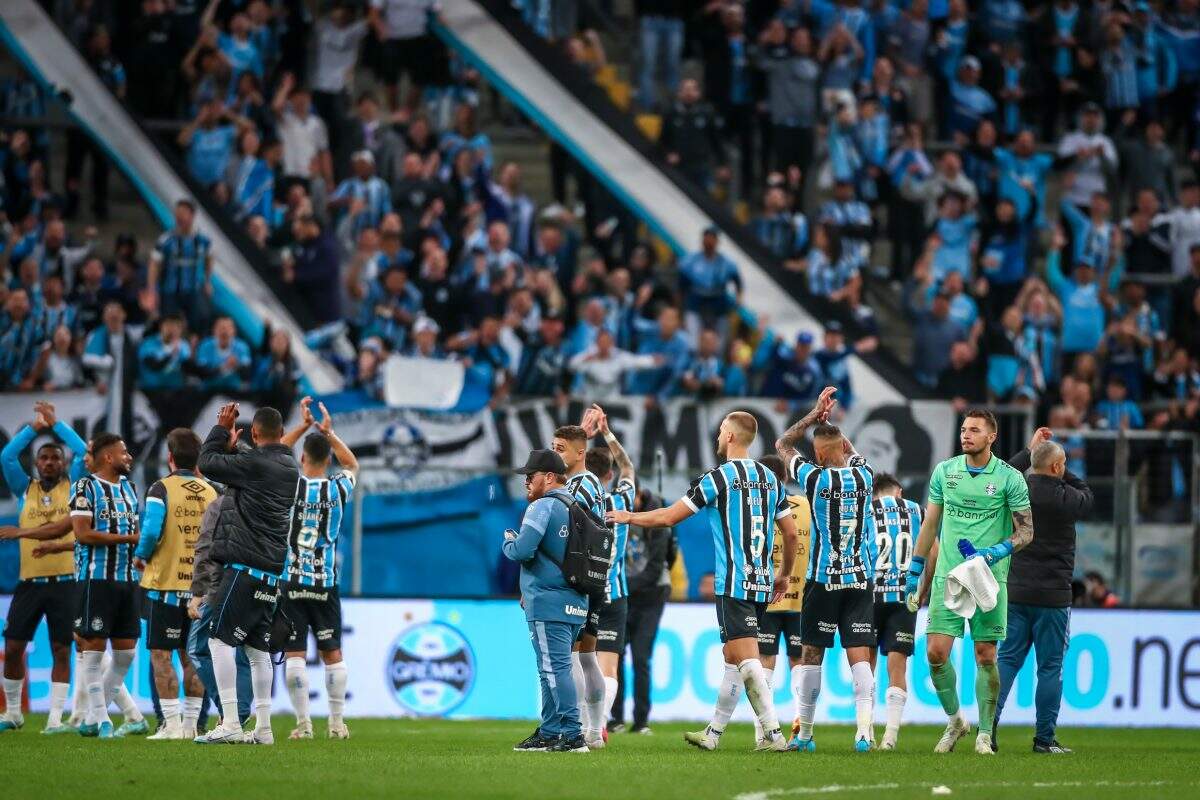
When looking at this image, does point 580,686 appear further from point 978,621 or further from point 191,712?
point 191,712

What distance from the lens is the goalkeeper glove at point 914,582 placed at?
14.3m

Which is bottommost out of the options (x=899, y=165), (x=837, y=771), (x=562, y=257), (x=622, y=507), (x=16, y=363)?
(x=837, y=771)

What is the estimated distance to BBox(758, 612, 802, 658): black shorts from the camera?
15.3 metres

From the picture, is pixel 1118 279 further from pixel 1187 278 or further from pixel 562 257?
pixel 562 257

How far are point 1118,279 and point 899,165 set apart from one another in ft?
10.4

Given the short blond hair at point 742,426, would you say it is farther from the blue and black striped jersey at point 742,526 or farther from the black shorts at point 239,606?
the black shorts at point 239,606

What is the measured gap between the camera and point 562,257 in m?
24.5

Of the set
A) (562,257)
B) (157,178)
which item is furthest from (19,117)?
(562,257)

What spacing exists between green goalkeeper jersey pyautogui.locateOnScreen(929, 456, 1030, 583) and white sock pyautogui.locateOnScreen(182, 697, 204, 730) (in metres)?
5.48

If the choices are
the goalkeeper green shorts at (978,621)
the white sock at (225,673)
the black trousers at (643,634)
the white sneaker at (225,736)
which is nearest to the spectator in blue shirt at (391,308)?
the black trousers at (643,634)

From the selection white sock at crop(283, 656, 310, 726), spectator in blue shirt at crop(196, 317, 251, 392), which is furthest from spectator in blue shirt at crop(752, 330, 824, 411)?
white sock at crop(283, 656, 310, 726)

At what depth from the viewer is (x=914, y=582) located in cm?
1452

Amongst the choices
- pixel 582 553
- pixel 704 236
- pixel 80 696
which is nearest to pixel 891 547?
pixel 582 553

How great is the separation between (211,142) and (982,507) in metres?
13.0
